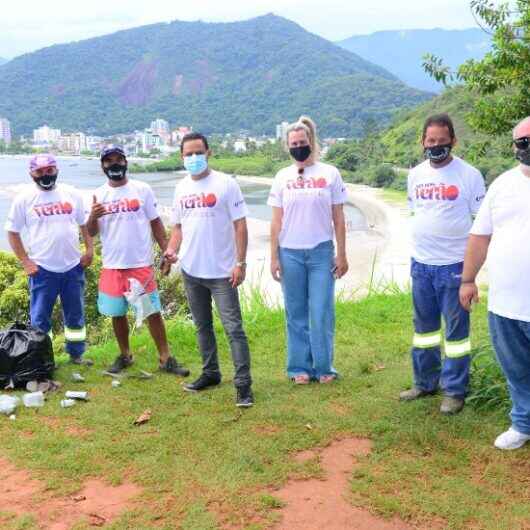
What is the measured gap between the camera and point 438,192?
4.17m

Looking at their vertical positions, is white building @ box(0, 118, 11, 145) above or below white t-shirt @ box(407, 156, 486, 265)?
above

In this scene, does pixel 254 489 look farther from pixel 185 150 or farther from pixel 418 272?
pixel 185 150

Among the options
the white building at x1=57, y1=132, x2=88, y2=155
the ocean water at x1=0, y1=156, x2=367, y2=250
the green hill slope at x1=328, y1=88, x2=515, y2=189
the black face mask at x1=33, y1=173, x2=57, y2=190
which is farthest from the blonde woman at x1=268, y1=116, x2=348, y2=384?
the white building at x1=57, y1=132, x2=88, y2=155

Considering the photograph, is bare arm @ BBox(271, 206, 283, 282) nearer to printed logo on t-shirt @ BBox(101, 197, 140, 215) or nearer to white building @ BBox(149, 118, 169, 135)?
printed logo on t-shirt @ BBox(101, 197, 140, 215)

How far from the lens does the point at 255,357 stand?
619 centimetres

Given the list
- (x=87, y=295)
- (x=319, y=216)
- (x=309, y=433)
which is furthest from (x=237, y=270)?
(x=87, y=295)

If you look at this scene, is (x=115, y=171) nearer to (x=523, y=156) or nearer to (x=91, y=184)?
(x=523, y=156)

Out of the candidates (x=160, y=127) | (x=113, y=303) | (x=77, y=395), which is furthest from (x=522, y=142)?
(x=160, y=127)

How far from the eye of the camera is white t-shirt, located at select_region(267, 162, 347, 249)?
4.75m

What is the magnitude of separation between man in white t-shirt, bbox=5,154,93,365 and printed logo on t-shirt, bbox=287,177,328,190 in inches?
70.9

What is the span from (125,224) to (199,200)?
2.56ft

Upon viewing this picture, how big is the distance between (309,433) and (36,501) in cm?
161

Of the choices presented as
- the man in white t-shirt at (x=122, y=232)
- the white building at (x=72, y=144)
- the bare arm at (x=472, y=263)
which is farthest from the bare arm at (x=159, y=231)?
the white building at (x=72, y=144)

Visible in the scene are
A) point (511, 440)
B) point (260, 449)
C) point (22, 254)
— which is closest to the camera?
point (511, 440)
